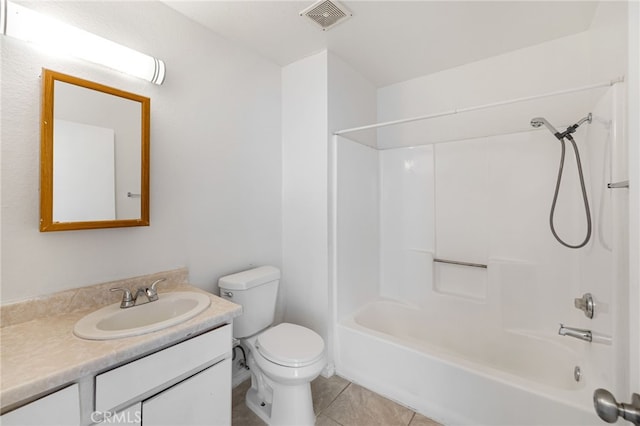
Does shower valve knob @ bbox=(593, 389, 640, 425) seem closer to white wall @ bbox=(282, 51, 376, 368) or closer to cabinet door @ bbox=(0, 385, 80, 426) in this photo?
cabinet door @ bbox=(0, 385, 80, 426)

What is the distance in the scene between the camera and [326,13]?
1600 millimetres

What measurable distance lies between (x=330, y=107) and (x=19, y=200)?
1754 mm

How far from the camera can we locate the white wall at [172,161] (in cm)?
109

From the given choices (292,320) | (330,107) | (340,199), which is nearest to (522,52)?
(330,107)

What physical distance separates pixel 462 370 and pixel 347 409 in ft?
2.39

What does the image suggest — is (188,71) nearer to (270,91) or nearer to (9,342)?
(270,91)

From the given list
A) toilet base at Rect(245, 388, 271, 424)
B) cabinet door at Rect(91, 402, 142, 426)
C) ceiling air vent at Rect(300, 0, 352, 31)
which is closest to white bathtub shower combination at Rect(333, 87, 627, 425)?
toilet base at Rect(245, 388, 271, 424)

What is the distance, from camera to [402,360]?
1676 mm

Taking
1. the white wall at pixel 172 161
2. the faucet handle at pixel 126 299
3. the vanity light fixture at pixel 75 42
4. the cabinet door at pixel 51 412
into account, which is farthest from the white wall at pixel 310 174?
the cabinet door at pixel 51 412

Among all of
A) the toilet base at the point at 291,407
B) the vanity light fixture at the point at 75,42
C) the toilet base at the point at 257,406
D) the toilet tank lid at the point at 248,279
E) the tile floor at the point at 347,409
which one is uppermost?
the vanity light fixture at the point at 75,42

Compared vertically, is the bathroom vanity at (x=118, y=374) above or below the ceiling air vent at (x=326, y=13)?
below

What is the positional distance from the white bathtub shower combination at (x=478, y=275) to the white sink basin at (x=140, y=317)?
3.43 ft

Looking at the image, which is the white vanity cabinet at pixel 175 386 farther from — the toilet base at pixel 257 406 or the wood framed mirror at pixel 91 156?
the wood framed mirror at pixel 91 156

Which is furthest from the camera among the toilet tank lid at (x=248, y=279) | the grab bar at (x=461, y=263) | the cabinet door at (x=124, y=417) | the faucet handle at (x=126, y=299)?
the grab bar at (x=461, y=263)
